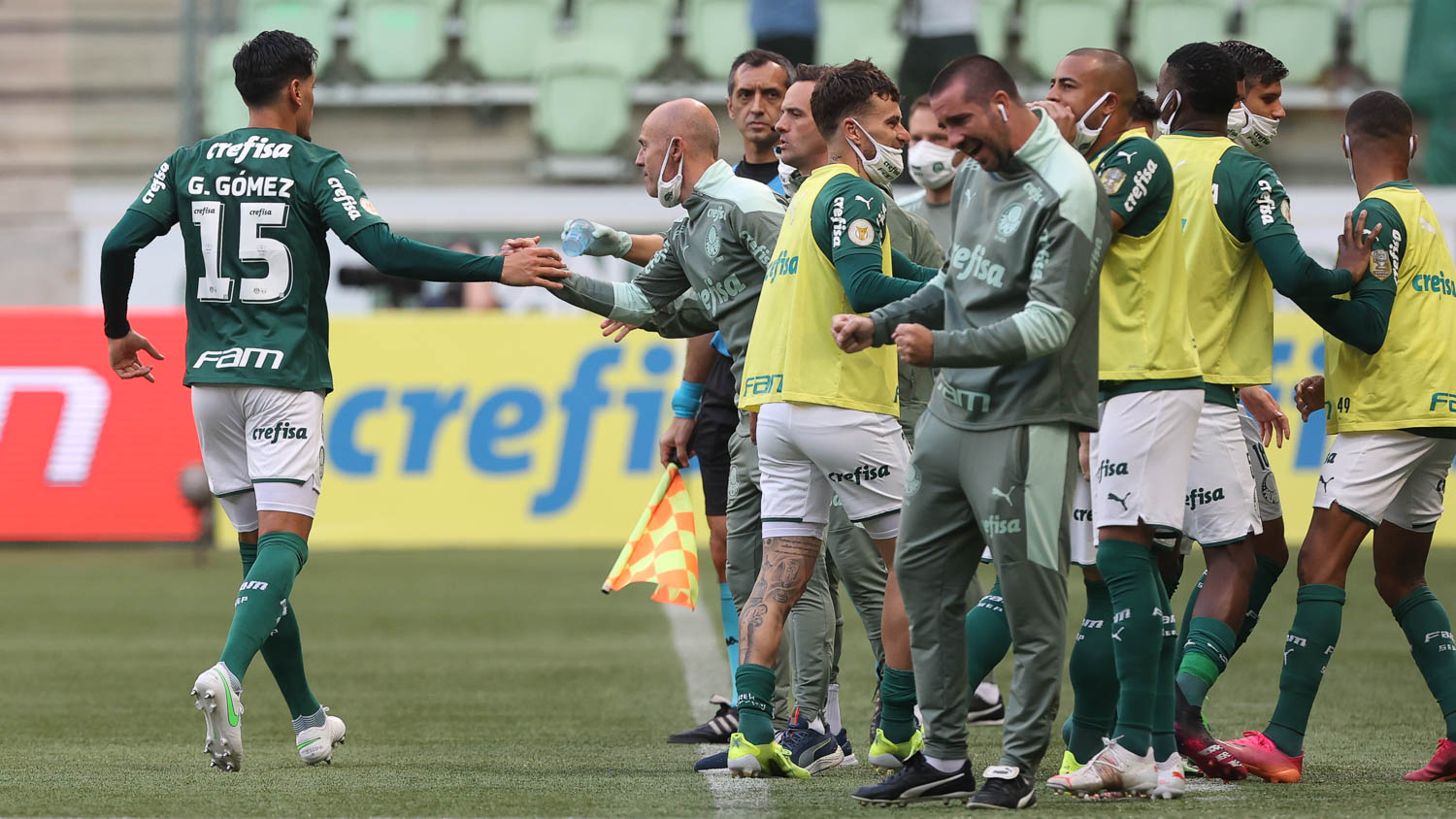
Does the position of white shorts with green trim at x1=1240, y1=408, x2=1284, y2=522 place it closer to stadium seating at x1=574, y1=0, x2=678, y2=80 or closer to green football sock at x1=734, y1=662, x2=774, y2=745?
green football sock at x1=734, y1=662, x2=774, y2=745

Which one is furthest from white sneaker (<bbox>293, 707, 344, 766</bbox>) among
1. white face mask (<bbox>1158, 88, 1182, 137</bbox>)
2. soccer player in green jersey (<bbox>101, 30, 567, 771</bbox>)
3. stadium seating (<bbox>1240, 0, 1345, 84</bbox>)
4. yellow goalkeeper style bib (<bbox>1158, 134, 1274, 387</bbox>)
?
stadium seating (<bbox>1240, 0, 1345, 84</bbox>)

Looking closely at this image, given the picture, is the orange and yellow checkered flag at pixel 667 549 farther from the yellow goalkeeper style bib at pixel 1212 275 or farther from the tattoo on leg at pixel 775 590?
the yellow goalkeeper style bib at pixel 1212 275

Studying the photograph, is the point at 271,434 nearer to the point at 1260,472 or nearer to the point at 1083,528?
the point at 1083,528

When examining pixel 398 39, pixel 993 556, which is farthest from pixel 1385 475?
pixel 398 39

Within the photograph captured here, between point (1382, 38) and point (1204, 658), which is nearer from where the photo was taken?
point (1204, 658)

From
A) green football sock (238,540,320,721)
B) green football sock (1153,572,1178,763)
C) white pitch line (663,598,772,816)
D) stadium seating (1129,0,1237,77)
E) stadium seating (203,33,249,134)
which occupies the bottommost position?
white pitch line (663,598,772,816)

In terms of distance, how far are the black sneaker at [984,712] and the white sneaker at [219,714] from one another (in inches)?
107

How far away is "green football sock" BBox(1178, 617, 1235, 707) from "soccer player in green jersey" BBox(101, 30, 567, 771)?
2046mm

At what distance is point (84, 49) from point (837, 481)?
1406 cm

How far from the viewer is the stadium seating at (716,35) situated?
56.5ft

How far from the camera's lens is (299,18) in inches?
685

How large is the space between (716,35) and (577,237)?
12.4 metres

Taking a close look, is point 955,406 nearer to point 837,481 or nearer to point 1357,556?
point 837,481

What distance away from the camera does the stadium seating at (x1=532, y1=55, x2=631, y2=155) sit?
16.8 meters
